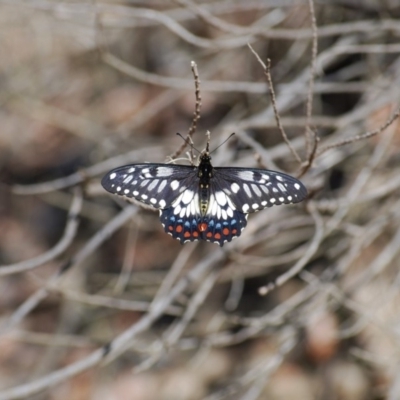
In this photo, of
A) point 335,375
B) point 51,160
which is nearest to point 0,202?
point 51,160

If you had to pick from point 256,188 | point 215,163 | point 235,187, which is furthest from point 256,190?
point 215,163

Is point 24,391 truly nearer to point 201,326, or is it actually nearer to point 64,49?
point 201,326

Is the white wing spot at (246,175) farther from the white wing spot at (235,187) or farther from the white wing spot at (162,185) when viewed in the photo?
the white wing spot at (162,185)

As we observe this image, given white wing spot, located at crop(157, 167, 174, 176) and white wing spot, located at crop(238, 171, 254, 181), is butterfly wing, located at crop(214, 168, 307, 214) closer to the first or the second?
white wing spot, located at crop(238, 171, 254, 181)

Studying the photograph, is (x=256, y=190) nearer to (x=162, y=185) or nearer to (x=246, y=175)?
(x=246, y=175)

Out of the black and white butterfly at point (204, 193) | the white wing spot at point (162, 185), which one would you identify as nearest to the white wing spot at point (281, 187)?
the black and white butterfly at point (204, 193)
